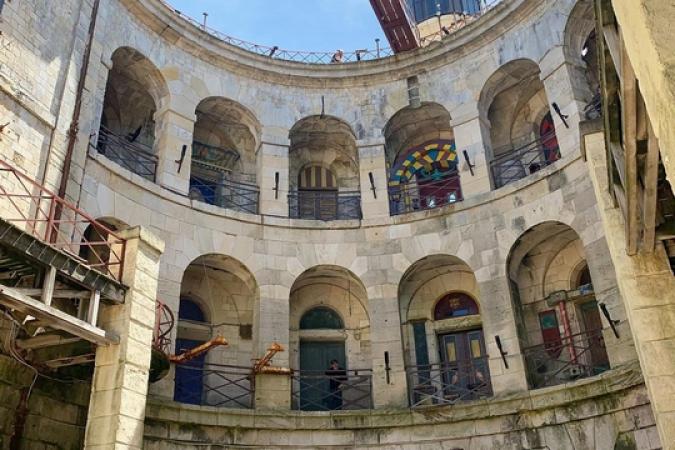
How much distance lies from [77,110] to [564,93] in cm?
1258

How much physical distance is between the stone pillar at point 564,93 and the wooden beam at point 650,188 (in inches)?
305

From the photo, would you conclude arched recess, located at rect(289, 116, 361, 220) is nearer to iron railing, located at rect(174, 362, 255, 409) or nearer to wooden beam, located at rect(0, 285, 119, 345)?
iron railing, located at rect(174, 362, 255, 409)

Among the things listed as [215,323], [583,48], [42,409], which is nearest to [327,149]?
[215,323]

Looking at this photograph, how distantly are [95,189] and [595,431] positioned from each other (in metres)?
12.6

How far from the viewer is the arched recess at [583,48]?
711 inches

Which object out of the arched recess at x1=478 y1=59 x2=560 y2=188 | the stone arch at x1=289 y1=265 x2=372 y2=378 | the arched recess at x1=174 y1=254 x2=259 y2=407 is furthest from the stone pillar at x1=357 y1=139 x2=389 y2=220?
the arched recess at x1=174 y1=254 x2=259 y2=407

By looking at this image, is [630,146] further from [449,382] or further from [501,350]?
[449,382]

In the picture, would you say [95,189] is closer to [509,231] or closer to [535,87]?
[509,231]

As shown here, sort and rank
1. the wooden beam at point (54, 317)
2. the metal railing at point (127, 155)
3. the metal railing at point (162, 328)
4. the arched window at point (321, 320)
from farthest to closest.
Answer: the arched window at point (321, 320) < the metal railing at point (127, 155) < the metal railing at point (162, 328) < the wooden beam at point (54, 317)

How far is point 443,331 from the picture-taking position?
Answer: 18844 millimetres

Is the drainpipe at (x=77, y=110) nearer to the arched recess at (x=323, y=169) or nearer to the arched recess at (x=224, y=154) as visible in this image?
the arched recess at (x=224, y=154)

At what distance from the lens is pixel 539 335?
690 inches

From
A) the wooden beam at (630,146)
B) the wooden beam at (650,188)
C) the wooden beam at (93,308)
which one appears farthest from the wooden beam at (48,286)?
the wooden beam at (650,188)

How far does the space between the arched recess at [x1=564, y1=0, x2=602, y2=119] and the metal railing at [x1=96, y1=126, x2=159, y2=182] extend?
11.8m
